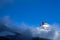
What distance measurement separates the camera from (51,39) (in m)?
7.64

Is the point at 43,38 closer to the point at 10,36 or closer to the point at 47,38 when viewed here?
the point at 47,38

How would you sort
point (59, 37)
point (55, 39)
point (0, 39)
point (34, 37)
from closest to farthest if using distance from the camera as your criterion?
1. point (0, 39)
2. point (34, 37)
3. point (55, 39)
4. point (59, 37)

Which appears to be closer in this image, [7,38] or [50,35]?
[7,38]

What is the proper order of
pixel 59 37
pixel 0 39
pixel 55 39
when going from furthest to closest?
pixel 59 37 < pixel 55 39 < pixel 0 39

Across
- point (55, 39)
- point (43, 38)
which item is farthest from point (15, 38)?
point (55, 39)

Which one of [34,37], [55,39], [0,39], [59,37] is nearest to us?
[0,39]

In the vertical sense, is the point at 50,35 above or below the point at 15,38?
above

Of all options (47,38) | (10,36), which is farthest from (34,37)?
(10,36)

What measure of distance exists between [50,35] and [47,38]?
10.6 inches

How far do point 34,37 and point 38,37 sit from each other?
264mm

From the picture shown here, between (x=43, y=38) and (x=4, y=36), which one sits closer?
(x=4, y=36)

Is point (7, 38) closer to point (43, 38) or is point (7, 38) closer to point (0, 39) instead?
point (0, 39)

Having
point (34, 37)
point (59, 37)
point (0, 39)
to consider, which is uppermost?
point (59, 37)

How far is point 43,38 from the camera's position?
7.55 metres
